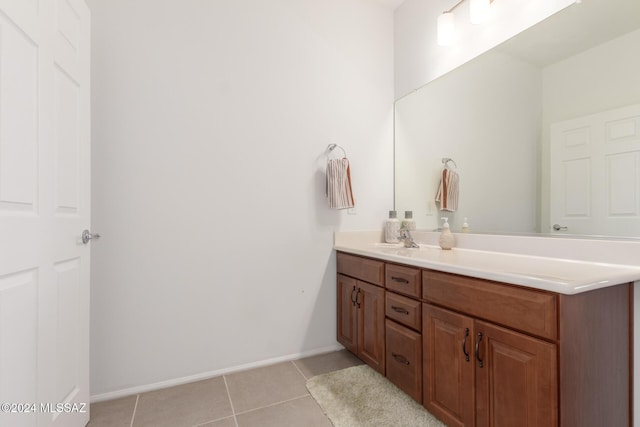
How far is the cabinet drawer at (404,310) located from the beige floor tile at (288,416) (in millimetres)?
617

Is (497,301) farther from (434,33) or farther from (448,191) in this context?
(434,33)

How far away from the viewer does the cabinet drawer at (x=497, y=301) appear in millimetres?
932

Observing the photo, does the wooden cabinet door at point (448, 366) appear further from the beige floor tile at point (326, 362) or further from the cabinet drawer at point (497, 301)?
the beige floor tile at point (326, 362)

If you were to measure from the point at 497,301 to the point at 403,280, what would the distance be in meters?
0.53

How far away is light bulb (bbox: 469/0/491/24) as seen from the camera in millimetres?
1694

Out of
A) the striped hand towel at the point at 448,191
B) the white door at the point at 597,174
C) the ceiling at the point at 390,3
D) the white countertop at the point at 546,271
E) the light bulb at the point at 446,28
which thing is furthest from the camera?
the ceiling at the point at 390,3

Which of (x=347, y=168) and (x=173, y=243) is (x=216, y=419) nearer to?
(x=173, y=243)

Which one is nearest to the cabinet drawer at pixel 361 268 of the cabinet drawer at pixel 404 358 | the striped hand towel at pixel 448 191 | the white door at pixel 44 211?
the cabinet drawer at pixel 404 358

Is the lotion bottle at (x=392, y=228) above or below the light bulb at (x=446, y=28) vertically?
A: below

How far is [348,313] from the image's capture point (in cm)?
209

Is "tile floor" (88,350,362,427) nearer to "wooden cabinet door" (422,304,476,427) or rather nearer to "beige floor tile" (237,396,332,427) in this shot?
"beige floor tile" (237,396,332,427)

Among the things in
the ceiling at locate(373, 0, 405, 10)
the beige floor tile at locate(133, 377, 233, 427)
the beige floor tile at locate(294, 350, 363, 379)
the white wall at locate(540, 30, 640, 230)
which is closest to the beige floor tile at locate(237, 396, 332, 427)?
the beige floor tile at locate(133, 377, 233, 427)

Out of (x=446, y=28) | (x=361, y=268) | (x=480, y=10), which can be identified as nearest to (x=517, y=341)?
(x=361, y=268)

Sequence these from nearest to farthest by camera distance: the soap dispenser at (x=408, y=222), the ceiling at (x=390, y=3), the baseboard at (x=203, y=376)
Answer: the baseboard at (x=203, y=376) < the soap dispenser at (x=408, y=222) < the ceiling at (x=390, y=3)
